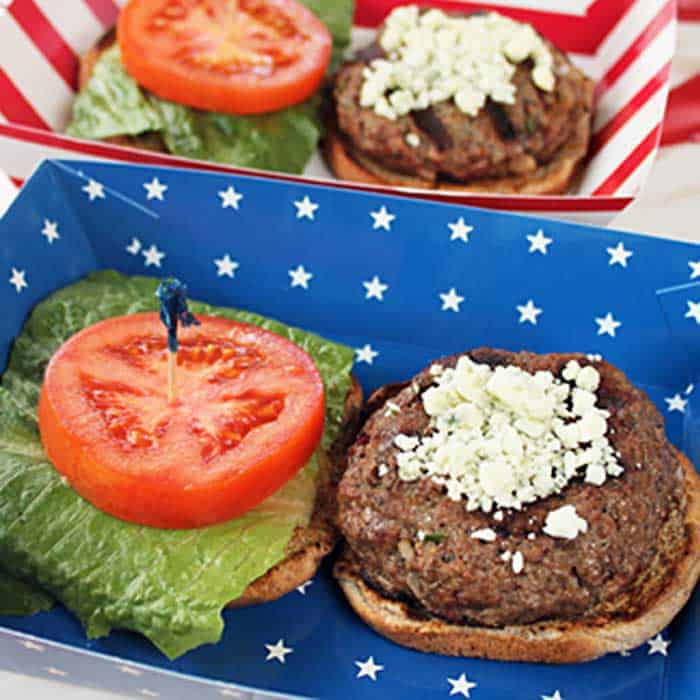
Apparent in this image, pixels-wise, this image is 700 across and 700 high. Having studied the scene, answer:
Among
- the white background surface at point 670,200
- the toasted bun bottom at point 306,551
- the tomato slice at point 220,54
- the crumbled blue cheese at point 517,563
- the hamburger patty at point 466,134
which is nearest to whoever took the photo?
the crumbled blue cheese at point 517,563

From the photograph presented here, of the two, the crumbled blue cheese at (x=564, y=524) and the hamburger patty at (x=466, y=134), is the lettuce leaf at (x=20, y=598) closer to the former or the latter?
the crumbled blue cheese at (x=564, y=524)

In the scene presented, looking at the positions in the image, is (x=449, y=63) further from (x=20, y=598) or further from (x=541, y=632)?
(x=20, y=598)

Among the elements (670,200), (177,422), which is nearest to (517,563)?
(177,422)

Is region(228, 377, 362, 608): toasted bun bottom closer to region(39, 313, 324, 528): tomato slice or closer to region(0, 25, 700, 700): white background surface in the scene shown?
region(39, 313, 324, 528): tomato slice

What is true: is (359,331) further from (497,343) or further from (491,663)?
(491,663)

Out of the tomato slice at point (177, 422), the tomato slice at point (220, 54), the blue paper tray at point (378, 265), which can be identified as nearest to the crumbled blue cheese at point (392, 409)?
the tomato slice at point (177, 422)

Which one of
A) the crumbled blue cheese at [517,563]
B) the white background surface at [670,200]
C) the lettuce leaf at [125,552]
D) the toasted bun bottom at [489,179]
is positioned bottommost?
the white background surface at [670,200]

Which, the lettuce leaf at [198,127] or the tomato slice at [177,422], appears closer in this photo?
the tomato slice at [177,422]
